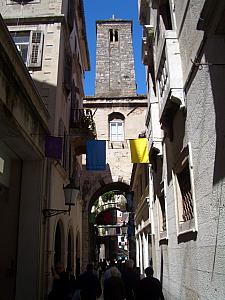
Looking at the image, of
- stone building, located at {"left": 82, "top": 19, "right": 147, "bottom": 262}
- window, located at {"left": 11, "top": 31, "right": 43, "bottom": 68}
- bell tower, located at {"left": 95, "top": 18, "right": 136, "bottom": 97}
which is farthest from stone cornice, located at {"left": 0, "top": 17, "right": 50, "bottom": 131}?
bell tower, located at {"left": 95, "top": 18, "right": 136, "bottom": 97}

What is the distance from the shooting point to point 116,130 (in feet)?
85.0

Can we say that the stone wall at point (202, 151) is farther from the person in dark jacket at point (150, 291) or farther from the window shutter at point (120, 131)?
the window shutter at point (120, 131)

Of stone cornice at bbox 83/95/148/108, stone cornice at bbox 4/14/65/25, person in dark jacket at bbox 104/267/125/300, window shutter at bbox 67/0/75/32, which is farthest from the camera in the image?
stone cornice at bbox 83/95/148/108

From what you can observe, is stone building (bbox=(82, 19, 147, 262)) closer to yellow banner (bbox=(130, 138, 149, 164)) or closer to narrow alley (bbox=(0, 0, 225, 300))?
narrow alley (bbox=(0, 0, 225, 300))

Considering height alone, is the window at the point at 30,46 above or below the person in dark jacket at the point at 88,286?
above

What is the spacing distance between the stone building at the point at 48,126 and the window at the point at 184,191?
3.81 m

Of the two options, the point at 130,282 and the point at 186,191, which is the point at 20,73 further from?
the point at 130,282

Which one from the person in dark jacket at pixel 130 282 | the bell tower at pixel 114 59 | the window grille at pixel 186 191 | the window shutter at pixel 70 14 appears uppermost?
the bell tower at pixel 114 59

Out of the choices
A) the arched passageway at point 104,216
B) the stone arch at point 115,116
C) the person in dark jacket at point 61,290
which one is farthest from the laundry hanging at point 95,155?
the stone arch at point 115,116

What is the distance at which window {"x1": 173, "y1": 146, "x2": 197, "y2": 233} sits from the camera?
20.5 ft

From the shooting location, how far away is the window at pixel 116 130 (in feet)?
84.0

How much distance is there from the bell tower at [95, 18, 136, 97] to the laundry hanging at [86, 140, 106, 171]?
14446 millimetres

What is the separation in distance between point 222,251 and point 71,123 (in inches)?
442

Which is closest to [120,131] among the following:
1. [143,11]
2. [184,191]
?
[143,11]
